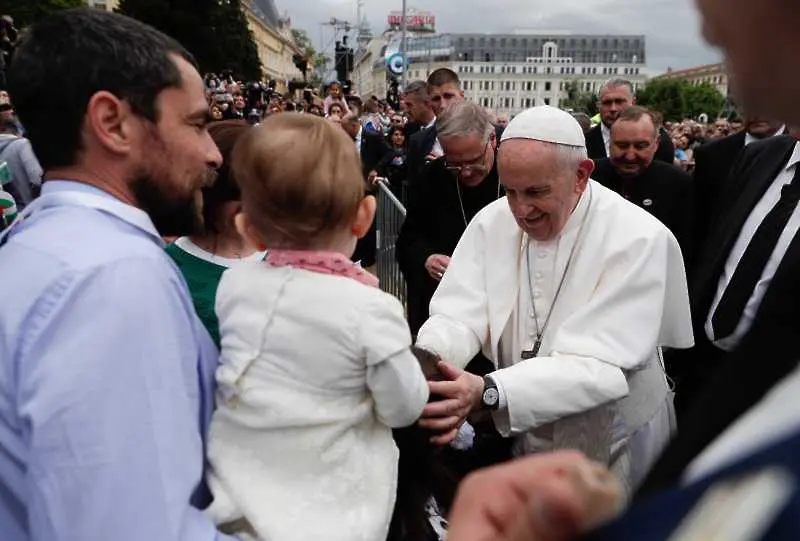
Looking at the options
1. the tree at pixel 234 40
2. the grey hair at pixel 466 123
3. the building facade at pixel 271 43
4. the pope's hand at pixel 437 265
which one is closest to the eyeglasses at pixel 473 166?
the grey hair at pixel 466 123

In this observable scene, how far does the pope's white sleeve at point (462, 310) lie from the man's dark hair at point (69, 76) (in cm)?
123

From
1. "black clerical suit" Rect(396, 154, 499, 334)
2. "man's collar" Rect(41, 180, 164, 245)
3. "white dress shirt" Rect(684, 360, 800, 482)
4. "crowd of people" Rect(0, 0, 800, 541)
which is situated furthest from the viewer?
"black clerical suit" Rect(396, 154, 499, 334)

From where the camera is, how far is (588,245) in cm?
237

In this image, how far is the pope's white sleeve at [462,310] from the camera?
2.32 m

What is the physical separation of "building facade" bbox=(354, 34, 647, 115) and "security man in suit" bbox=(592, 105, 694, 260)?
12812 cm

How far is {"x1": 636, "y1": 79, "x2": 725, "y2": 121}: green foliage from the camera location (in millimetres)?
84625

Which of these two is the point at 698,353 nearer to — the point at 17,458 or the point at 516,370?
the point at 516,370

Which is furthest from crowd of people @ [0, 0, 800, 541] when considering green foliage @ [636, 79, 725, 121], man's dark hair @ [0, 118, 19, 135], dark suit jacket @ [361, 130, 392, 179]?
green foliage @ [636, 79, 725, 121]

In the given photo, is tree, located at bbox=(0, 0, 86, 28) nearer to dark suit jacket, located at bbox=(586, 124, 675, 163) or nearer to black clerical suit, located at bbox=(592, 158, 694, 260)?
dark suit jacket, located at bbox=(586, 124, 675, 163)

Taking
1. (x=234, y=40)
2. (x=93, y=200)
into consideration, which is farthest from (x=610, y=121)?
(x=234, y=40)

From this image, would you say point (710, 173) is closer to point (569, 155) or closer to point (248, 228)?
point (569, 155)

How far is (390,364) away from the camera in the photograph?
→ 1.44 meters

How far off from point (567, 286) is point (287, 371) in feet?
4.18

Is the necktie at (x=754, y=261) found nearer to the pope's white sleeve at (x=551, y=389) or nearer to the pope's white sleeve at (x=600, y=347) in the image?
the pope's white sleeve at (x=600, y=347)
